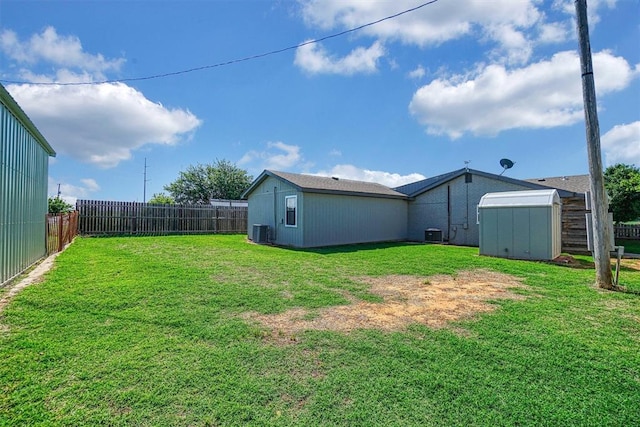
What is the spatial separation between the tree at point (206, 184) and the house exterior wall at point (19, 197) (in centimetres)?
2722

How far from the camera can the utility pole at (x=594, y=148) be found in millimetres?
5629

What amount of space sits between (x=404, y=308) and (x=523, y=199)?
752 cm

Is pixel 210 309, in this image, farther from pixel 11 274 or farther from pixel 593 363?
pixel 11 274

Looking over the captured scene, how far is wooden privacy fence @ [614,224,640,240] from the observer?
1527 centimetres

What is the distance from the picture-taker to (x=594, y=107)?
5.67 metres

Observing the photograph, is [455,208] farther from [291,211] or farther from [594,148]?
[594,148]

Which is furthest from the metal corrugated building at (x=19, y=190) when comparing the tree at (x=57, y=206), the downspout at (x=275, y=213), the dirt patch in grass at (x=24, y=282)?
the tree at (x=57, y=206)

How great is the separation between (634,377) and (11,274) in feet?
28.8

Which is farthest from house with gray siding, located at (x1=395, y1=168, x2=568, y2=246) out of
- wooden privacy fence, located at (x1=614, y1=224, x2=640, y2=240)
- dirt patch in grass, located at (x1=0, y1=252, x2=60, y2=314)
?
dirt patch in grass, located at (x1=0, y1=252, x2=60, y2=314)

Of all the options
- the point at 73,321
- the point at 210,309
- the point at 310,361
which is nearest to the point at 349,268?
the point at 210,309

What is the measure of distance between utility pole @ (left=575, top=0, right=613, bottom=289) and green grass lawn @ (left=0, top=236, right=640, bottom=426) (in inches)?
45.2

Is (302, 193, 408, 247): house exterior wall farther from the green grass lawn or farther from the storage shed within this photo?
the green grass lawn

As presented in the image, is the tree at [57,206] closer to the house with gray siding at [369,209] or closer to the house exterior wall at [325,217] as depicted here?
the house with gray siding at [369,209]

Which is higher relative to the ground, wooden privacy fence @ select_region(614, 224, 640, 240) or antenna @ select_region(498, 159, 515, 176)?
antenna @ select_region(498, 159, 515, 176)
